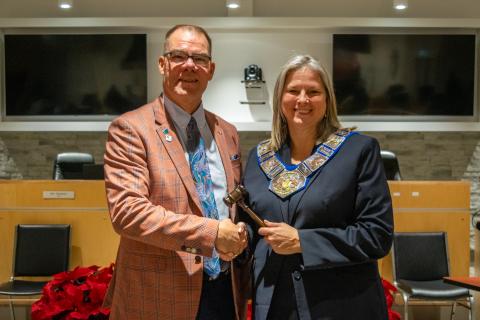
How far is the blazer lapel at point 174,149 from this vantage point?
1966 mm

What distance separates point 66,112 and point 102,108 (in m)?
0.44

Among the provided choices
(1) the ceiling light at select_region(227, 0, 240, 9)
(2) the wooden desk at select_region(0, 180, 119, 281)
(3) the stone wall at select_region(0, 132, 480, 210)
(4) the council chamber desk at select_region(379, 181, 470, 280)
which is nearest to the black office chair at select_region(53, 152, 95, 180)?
(2) the wooden desk at select_region(0, 180, 119, 281)

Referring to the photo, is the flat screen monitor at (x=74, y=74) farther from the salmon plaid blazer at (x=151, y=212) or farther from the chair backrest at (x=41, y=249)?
the salmon plaid blazer at (x=151, y=212)

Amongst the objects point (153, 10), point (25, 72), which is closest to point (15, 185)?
point (25, 72)

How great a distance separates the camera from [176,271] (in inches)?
76.8

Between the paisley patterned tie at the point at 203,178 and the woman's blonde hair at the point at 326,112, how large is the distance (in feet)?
0.83

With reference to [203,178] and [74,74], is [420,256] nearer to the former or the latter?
[203,178]

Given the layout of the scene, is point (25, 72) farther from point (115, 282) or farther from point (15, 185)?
point (115, 282)

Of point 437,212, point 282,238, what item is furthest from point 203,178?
point 437,212

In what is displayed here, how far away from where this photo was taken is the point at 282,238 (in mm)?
1826

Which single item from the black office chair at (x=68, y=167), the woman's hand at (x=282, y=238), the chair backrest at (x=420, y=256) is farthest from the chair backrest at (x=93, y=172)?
the woman's hand at (x=282, y=238)

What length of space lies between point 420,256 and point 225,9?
4.26 m

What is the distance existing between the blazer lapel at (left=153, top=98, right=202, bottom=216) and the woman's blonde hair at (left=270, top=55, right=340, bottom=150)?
1.06 feet

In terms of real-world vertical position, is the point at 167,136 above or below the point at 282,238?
above
